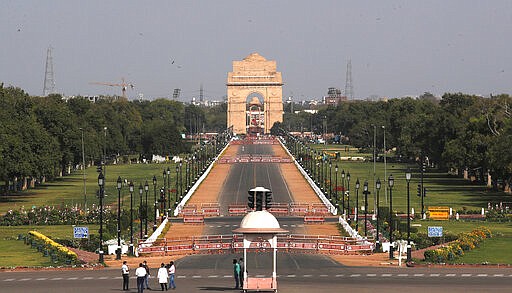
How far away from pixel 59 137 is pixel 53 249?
68.1 meters

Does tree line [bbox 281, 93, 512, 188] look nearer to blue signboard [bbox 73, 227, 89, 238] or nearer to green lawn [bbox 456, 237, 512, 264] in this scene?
green lawn [bbox 456, 237, 512, 264]

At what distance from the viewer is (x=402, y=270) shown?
169 ft

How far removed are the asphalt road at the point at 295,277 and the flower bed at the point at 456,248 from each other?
251cm

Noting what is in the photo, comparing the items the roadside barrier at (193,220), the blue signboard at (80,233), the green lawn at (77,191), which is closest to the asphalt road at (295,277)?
the blue signboard at (80,233)

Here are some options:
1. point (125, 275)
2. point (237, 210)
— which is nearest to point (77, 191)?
point (237, 210)

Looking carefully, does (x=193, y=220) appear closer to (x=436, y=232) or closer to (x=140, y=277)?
(x=436, y=232)

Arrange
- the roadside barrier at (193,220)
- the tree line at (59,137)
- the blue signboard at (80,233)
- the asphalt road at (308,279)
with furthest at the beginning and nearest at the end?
1. the tree line at (59,137)
2. the roadside barrier at (193,220)
3. the blue signboard at (80,233)
4. the asphalt road at (308,279)

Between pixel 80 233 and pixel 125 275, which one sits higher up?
pixel 80 233

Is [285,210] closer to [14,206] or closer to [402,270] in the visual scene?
[14,206]

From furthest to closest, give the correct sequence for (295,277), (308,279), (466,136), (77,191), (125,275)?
(466,136), (77,191), (295,277), (308,279), (125,275)

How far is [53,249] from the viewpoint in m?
58.7

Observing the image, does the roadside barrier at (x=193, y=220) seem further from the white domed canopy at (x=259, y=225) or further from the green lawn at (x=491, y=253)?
the white domed canopy at (x=259, y=225)

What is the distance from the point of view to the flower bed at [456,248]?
55000 mm

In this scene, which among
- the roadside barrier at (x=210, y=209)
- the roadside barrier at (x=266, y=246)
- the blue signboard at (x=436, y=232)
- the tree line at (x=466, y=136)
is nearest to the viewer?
the roadside barrier at (x=266, y=246)
